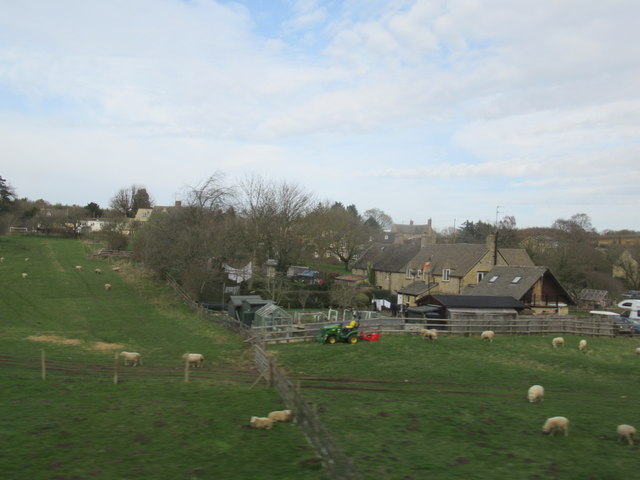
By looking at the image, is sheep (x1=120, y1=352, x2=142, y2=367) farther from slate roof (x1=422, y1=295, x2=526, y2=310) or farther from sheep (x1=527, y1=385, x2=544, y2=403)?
slate roof (x1=422, y1=295, x2=526, y2=310)

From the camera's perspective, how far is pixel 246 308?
3675 cm

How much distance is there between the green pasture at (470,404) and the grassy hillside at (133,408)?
7.56ft

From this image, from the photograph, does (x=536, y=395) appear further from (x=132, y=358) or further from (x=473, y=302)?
(x=473, y=302)

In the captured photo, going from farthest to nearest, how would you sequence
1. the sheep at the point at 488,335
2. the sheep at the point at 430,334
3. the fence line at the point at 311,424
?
1. the sheep at the point at 488,335
2. the sheep at the point at 430,334
3. the fence line at the point at 311,424

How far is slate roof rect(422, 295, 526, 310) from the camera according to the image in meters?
34.3

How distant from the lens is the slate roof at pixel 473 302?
34.3 metres

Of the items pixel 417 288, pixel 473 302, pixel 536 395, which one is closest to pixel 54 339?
pixel 536 395

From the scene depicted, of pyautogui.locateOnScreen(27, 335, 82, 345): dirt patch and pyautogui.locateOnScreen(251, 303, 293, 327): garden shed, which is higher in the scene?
pyautogui.locateOnScreen(251, 303, 293, 327): garden shed

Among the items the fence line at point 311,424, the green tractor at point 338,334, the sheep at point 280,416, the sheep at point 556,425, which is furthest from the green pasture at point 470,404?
the sheep at point 280,416

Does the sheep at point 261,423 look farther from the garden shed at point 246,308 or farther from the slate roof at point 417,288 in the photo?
the slate roof at point 417,288

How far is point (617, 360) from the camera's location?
25312 millimetres

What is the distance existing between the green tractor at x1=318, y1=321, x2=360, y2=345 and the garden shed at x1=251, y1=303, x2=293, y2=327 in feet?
18.5

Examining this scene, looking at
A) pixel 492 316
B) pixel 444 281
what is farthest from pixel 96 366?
pixel 444 281

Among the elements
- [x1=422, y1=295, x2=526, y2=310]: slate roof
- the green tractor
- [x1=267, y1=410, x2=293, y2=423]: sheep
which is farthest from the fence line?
[x1=422, y1=295, x2=526, y2=310]: slate roof
